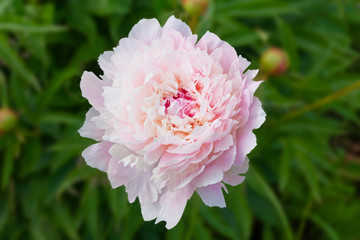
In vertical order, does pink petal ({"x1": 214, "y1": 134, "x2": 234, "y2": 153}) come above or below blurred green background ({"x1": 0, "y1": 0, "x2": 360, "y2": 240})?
above

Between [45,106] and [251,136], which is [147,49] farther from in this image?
[45,106]

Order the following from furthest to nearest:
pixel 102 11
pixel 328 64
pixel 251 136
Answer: pixel 328 64 → pixel 102 11 → pixel 251 136

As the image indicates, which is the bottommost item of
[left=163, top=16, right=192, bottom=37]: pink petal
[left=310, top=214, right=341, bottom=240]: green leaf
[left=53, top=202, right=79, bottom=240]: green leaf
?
[left=53, top=202, right=79, bottom=240]: green leaf

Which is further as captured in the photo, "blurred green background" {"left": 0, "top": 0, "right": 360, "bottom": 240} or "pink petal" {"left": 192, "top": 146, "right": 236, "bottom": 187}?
"blurred green background" {"left": 0, "top": 0, "right": 360, "bottom": 240}

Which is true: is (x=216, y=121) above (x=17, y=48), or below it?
above

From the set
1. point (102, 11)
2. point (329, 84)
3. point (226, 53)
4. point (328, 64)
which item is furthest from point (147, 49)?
point (328, 64)

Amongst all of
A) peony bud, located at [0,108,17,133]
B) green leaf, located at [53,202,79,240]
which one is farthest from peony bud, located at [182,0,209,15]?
green leaf, located at [53,202,79,240]

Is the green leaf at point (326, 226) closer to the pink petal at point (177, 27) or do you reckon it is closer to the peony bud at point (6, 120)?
the peony bud at point (6, 120)

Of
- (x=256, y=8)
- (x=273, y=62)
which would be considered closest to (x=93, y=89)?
(x=273, y=62)

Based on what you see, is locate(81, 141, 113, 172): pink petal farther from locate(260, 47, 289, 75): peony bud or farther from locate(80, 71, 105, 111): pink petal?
locate(260, 47, 289, 75): peony bud
